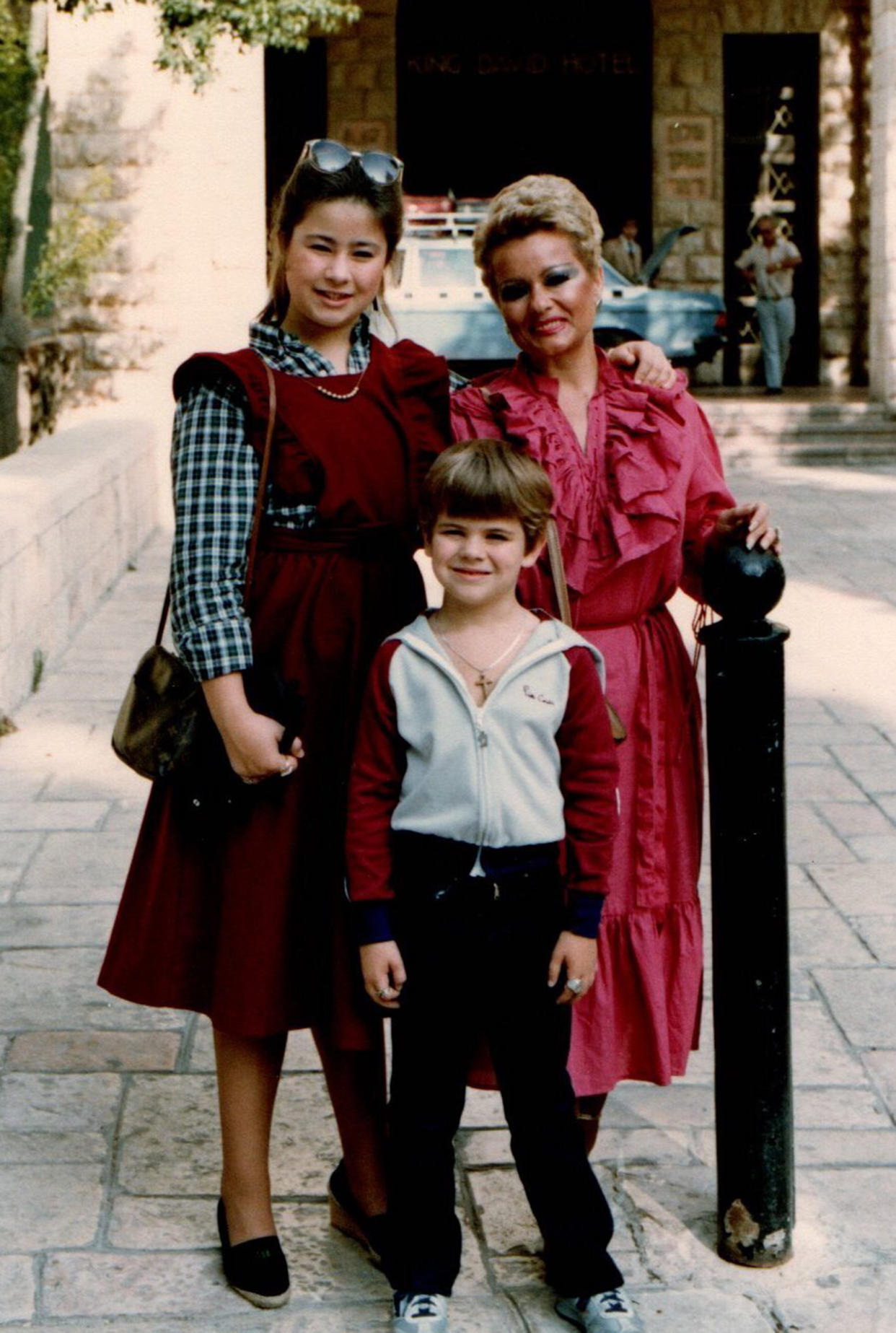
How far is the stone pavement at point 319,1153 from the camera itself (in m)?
2.94

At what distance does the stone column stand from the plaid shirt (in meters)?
14.4

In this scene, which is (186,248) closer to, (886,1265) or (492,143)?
(492,143)

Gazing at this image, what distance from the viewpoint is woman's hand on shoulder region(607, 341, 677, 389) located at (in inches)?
123

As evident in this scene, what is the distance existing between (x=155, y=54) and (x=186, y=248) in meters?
1.31

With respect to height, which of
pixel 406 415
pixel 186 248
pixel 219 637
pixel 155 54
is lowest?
pixel 219 637

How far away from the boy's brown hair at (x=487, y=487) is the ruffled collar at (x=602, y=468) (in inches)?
7.6

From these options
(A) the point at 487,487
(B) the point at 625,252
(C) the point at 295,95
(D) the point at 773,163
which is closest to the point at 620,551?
(A) the point at 487,487

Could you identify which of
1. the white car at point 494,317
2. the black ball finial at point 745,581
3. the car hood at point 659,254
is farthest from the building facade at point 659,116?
the black ball finial at point 745,581

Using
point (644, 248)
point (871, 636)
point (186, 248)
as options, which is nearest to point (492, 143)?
point (644, 248)

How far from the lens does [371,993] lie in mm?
2732

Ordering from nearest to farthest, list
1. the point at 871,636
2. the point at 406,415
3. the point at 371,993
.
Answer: the point at 371,993, the point at 406,415, the point at 871,636

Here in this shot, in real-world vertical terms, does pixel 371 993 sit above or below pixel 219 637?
below

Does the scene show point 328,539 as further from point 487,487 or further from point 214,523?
point 487,487

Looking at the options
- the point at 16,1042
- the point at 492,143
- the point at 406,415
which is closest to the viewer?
the point at 406,415
